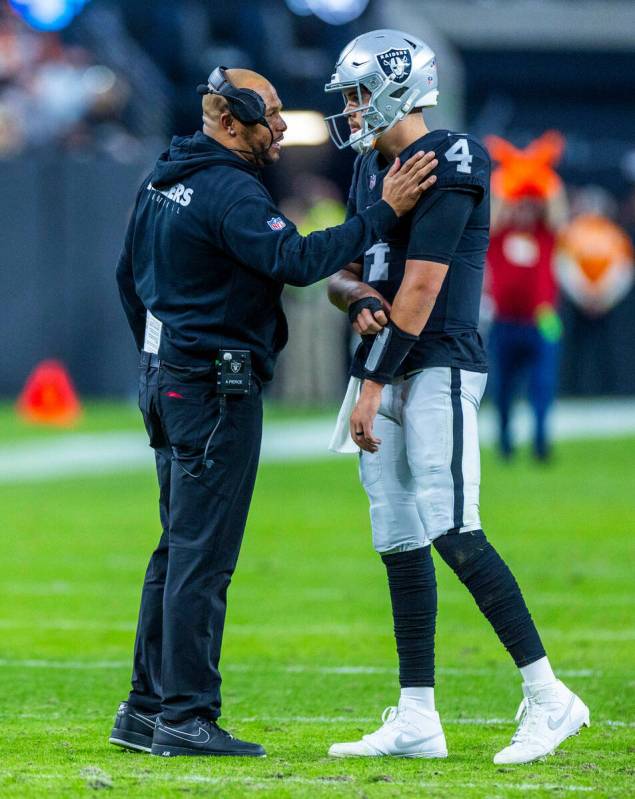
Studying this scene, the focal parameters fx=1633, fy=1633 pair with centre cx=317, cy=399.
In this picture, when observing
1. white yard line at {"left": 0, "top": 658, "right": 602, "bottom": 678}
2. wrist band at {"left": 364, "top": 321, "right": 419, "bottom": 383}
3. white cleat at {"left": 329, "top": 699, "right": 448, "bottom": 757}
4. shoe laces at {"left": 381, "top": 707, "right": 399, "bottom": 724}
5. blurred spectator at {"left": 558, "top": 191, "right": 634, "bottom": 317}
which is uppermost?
blurred spectator at {"left": 558, "top": 191, "right": 634, "bottom": 317}

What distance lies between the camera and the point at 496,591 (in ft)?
15.5

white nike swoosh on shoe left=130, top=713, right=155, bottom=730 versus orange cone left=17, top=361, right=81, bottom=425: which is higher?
orange cone left=17, top=361, right=81, bottom=425

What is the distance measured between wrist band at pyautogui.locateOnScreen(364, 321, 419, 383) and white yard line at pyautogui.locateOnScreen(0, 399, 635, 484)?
8454mm

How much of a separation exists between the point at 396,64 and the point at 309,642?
10.1 ft

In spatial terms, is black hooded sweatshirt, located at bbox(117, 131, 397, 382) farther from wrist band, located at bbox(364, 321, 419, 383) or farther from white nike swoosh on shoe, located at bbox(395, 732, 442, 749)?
white nike swoosh on shoe, located at bbox(395, 732, 442, 749)

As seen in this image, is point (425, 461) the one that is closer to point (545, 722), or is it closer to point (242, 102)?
point (545, 722)

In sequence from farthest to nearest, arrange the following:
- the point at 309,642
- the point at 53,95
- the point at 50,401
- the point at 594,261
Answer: the point at 53,95 < the point at 594,261 < the point at 50,401 < the point at 309,642

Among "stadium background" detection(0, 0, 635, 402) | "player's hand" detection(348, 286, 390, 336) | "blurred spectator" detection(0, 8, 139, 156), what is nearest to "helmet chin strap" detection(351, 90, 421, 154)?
"player's hand" detection(348, 286, 390, 336)

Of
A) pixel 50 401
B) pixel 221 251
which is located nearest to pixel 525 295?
pixel 50 401

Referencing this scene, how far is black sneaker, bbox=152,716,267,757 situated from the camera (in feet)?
15.6

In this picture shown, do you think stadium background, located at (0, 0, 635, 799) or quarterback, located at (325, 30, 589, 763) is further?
stadium background, located at (0, 0, 635, 799)

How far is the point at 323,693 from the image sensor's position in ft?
19.8

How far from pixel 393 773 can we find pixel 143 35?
19919mm

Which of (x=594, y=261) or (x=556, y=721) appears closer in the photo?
(x=556, y=721)
